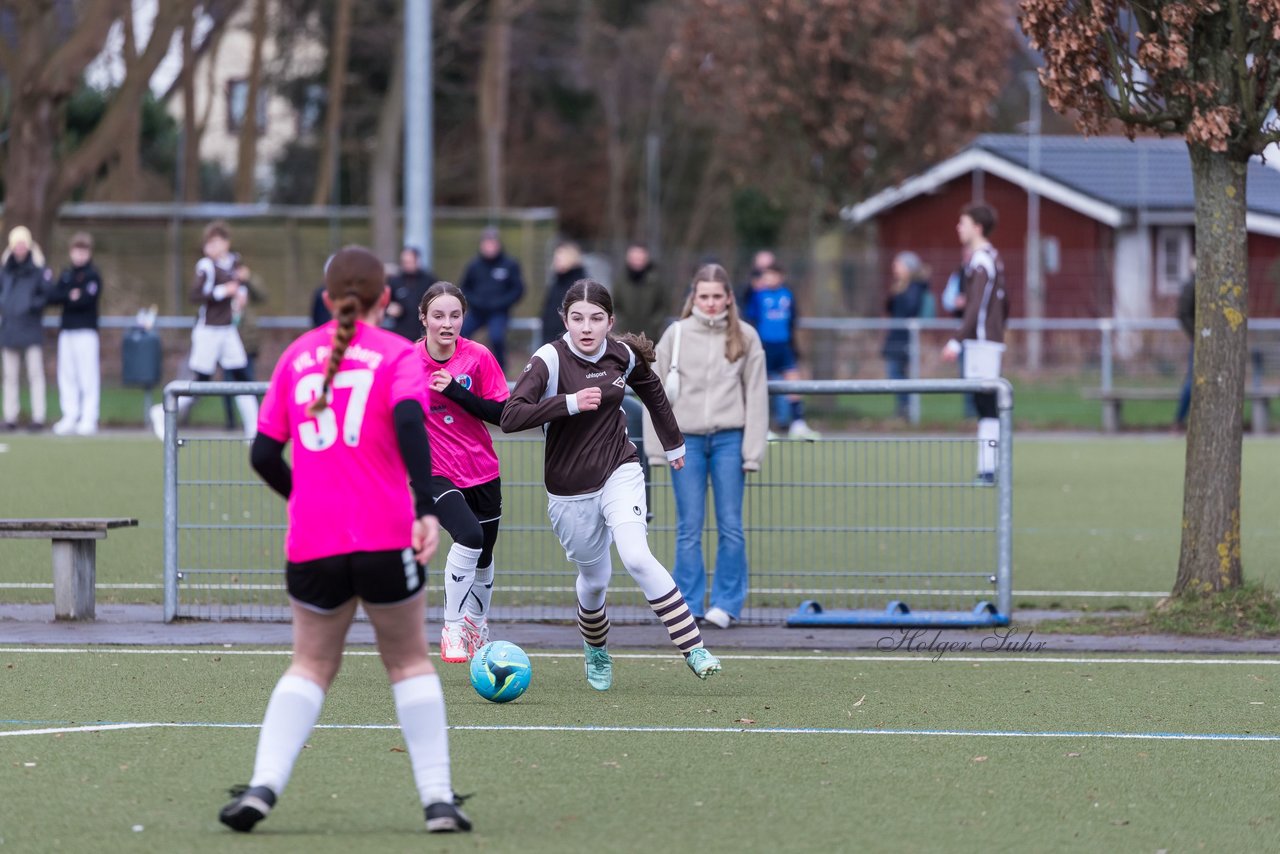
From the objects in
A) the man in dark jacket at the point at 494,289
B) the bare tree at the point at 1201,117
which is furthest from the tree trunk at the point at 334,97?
the bare tree at the point at 1201,117

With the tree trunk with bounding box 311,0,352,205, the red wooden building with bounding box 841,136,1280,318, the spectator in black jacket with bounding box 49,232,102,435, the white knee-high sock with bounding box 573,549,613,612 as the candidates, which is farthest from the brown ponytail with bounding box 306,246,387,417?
the tree trunk with bounding box 311,0,352,205

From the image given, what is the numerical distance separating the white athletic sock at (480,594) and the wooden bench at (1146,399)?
52.9ft

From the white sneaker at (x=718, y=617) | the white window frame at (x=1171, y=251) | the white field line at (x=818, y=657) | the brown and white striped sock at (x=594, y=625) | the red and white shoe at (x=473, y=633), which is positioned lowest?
the white field line at (x=818, y=657)

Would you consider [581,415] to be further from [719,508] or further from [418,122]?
[418,122]

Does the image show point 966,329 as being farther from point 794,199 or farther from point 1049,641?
point 794,199

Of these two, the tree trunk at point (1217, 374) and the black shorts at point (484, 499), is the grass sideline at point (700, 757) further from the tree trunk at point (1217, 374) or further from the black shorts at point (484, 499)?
the tree trunk at point (1217, 374)

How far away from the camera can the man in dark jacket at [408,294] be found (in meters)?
19.9

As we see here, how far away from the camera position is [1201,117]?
9250 millimetres

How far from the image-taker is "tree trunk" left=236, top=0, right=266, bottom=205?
39.4m

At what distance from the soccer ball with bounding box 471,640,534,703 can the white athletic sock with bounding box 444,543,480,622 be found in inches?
26.3

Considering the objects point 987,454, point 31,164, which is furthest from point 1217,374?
point 31,164

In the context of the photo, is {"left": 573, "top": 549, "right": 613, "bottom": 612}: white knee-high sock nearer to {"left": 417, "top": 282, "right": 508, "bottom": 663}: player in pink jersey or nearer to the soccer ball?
the soccer ball

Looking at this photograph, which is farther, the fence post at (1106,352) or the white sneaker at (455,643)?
the fence post at (1106,352)

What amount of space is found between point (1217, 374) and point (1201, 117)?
4.30ft
